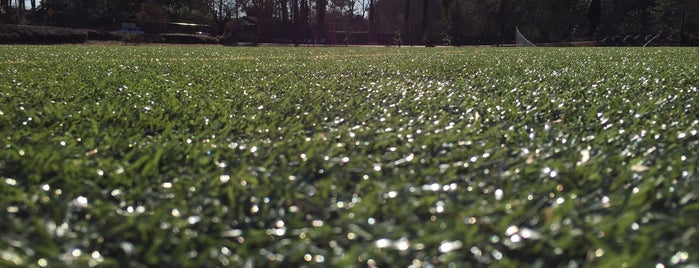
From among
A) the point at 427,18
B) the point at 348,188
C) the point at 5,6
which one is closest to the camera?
the point at 348,188

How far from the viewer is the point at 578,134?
80.0 inches

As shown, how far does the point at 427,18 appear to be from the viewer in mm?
57250

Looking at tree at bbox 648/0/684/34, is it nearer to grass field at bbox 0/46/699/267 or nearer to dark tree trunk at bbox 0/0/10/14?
grass field at bbox 0/46/699/267

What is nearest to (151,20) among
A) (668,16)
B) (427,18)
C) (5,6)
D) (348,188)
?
(5,6)

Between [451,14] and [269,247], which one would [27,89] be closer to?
[269,247]

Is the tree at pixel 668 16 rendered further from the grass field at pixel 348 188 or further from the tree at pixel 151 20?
the grass field at pixel 348 188

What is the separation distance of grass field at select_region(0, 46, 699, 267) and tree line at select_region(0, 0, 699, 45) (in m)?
38.9

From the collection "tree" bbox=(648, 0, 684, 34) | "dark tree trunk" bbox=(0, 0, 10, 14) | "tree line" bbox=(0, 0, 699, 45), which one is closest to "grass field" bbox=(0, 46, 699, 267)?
"tree line" bbox=(0, 0, 699, 45)

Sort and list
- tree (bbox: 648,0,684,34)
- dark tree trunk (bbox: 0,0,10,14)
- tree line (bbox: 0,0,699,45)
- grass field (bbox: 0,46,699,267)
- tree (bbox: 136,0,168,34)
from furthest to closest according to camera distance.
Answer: dark tree trunk (bbox: 0,0,10,14), tree line (bbox: 0,0,699,45), tree (bbox: 648,0,684,34), tree (bbox: 136,0,168,34), grass field (bbox: 0,46,699,267)

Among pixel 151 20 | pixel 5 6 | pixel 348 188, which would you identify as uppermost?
pixel 5 6

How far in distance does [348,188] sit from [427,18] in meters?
57.4

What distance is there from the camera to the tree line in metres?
43.8

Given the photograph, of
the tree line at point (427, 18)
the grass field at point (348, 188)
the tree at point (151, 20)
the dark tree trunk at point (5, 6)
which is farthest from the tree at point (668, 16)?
the dark tree trunk at point (5, 6)

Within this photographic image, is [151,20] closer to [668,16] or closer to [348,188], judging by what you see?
[668,16]
